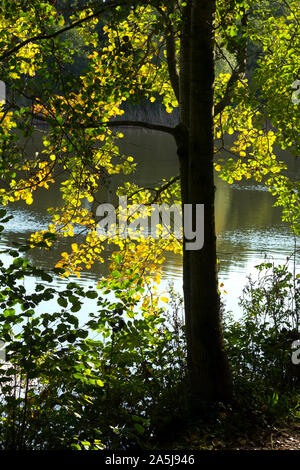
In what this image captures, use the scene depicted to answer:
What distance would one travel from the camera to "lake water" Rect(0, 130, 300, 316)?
1366 cm

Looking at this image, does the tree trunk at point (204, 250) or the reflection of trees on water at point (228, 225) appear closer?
the tree trunk at point (204, 250)

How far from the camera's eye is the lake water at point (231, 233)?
44.8 feet

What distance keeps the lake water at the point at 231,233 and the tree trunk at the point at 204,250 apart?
360 cm

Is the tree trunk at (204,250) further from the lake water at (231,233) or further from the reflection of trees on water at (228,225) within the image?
the reflection of trees on water at (228,225)

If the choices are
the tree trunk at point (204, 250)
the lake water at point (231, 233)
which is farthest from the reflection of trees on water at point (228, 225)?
the tree trunk at point (204, 250)

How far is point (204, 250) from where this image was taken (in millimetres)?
5023

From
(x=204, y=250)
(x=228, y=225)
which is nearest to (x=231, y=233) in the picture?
(x=228, y=225)

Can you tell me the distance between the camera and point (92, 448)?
11.2ft

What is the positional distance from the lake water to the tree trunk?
3604 millimetres

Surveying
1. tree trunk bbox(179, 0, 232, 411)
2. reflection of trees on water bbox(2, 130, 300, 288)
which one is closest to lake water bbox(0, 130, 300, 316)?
reflection of trees on water bbox(2, 130, 300, 288)

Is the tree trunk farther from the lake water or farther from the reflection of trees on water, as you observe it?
the reflection of trees on water

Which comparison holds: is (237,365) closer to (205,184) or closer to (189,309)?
(189,309)
